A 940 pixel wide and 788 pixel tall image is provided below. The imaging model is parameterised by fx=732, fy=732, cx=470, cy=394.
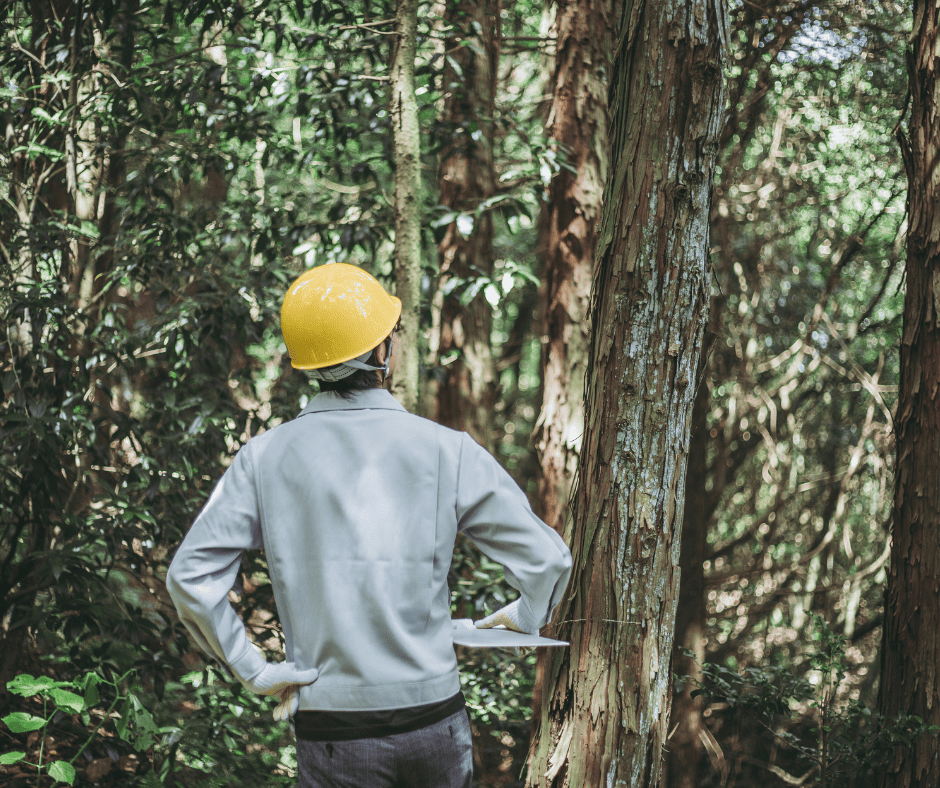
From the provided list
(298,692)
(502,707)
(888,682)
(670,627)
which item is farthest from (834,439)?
(298,692)

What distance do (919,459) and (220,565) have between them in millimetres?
3251

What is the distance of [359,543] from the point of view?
160cm

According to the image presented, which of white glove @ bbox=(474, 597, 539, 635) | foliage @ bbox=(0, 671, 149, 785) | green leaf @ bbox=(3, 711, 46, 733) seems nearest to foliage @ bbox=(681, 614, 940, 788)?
white glove @ bbox=(474, 597, 539, 635)

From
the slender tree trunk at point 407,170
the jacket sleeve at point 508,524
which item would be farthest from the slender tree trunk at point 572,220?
the jacket sleeve at point 508,524

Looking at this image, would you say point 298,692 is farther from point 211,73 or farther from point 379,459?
point 211,73

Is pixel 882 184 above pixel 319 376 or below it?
above

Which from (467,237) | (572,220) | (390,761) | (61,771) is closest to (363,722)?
(390,761)

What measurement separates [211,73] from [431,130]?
48.3 inches

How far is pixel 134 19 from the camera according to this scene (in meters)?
4.02

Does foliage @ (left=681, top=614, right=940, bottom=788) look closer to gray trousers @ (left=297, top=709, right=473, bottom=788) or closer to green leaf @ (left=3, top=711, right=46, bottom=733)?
gray trousers @ (left=297, top=709, right=473, bottom=788)

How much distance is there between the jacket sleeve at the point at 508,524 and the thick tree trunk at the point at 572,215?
106 inches

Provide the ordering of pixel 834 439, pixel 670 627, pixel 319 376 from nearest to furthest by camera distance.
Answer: pixel 319 376
pixel 670 627
pixel 834 439

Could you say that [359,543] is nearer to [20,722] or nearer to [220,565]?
[220,565]

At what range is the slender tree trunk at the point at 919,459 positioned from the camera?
131 inches
